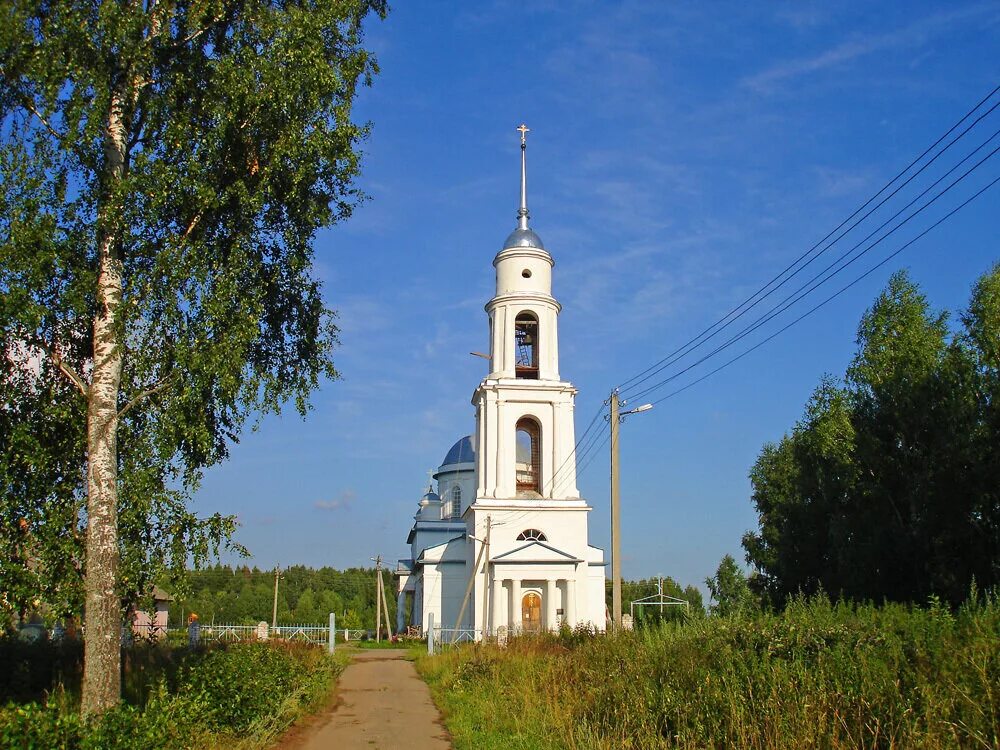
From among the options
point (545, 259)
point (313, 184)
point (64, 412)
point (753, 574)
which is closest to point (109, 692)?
point (64, 412)

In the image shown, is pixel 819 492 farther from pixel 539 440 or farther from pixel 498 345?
pixel 498 345

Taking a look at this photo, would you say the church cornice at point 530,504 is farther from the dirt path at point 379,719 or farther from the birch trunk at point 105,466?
the birch trunk at point 105,466

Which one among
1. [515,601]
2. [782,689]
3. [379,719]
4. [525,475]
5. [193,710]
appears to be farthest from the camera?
[525,475]

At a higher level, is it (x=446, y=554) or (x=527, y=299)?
(x=527, y=299)

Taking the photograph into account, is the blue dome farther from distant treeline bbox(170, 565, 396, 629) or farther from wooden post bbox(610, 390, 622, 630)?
wooden post bbox(610, 390, 622, 630)

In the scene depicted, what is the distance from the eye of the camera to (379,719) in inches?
586

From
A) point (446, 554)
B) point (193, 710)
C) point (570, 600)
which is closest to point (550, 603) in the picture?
point (570, 600)

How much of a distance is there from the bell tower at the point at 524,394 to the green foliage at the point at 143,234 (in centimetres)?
2725

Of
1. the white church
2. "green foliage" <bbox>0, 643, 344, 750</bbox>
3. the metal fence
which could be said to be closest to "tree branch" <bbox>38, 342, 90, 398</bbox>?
"green foliage" <bbox>0, 643, 344, 750</bbox>

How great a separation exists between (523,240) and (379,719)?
2924 centimetres

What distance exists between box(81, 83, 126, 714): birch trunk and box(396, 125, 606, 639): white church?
27482 mm

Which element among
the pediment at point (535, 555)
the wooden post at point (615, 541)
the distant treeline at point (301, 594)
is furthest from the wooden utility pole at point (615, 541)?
the distant treeline at point (301, 594)

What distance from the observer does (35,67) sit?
399 inches

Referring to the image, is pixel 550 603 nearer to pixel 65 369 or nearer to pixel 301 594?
pixel 65 369
